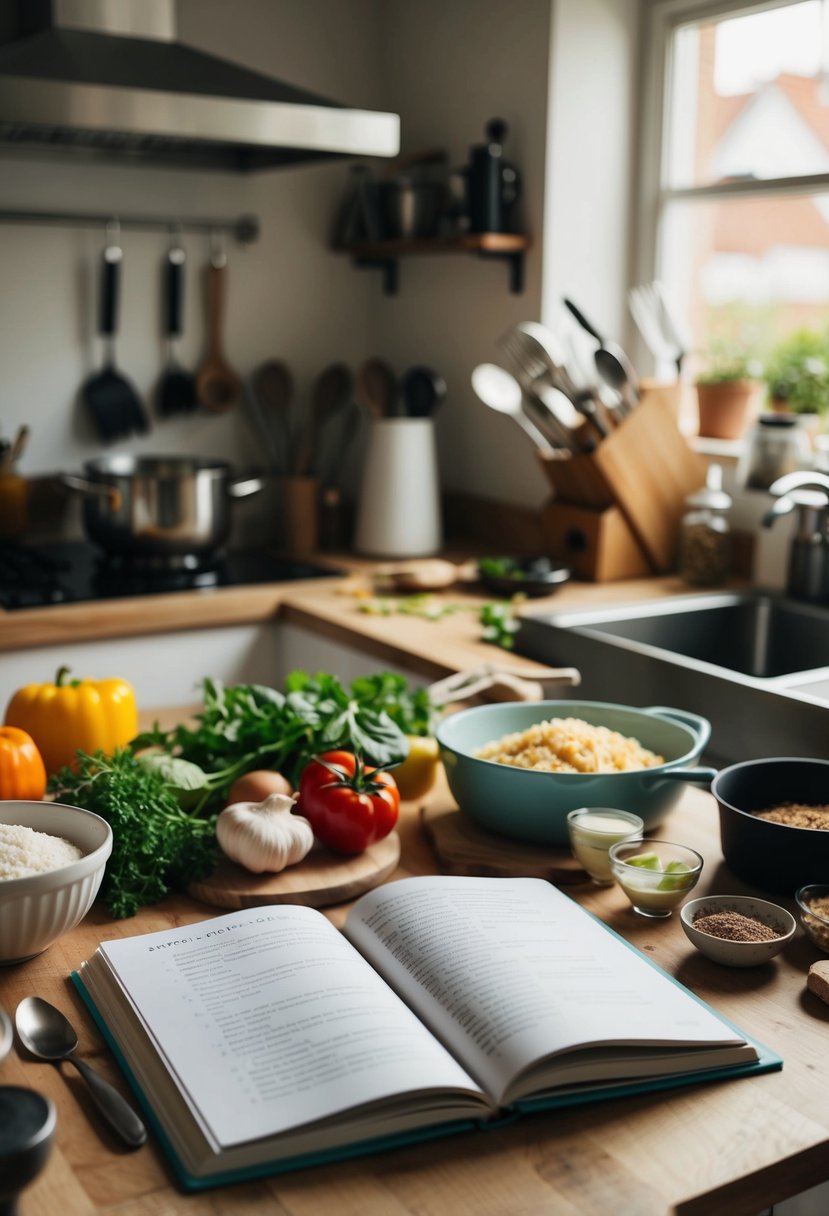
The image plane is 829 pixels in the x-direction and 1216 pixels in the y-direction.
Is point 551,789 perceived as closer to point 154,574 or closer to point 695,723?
point 695,723

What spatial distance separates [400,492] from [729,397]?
0.75 meters

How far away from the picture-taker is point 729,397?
2592 millimetres

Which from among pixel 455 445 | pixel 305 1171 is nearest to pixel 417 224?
pixel 455 445

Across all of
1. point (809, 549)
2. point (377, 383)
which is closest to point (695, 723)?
point (809, 549)

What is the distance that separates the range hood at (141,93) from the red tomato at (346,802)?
1253 mm

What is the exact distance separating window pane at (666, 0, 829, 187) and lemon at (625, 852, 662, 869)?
170cm

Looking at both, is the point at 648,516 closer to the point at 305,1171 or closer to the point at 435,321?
the point at 435,321

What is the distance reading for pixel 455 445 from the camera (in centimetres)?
305

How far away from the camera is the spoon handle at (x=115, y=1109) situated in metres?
0.82

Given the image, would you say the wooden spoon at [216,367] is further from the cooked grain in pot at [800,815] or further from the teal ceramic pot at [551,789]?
the cooked grain in pot at [800,815]

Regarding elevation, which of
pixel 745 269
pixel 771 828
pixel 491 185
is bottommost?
pixel 771 828

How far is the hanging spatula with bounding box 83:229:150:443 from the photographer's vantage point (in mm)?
2803

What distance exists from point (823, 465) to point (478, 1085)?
1697 mm

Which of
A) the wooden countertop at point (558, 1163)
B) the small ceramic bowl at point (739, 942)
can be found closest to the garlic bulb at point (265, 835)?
the wooden countertop at point (558, 1163)
